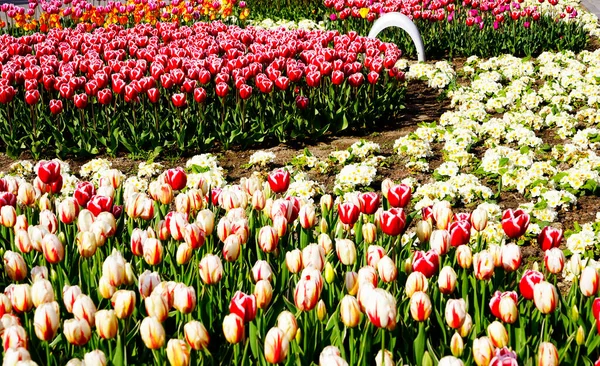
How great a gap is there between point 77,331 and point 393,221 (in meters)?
1.42

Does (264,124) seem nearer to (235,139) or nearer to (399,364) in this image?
(235,139)

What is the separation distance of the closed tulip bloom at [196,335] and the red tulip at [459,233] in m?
1.24

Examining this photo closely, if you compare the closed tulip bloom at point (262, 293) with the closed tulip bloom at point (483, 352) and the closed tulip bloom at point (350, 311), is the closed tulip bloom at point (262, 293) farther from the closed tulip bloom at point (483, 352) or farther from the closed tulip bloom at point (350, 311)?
the closed tulip bloom at point (483, 352)

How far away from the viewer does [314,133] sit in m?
7.73

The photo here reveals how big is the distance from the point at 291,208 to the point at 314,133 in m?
4.07

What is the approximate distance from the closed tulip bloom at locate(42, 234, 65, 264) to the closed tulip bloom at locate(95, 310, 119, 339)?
2.45 ft

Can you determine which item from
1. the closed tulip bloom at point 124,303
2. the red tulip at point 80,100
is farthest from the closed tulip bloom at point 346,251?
the red tulip at point 80,100

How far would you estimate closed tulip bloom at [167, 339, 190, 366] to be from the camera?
8.00ft

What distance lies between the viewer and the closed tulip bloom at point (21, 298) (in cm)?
277

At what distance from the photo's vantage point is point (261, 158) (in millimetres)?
6805

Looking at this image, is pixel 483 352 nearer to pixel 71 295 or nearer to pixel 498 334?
pixel 498 334

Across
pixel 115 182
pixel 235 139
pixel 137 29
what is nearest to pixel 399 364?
pixel 115 182

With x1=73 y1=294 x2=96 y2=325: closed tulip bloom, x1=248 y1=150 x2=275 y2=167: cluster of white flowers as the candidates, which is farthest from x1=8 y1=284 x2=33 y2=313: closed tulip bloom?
x1=248 y1=150 x2=275 y2=167: cluster of white flowers

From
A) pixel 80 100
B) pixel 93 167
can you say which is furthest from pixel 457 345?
pixel 80 100
